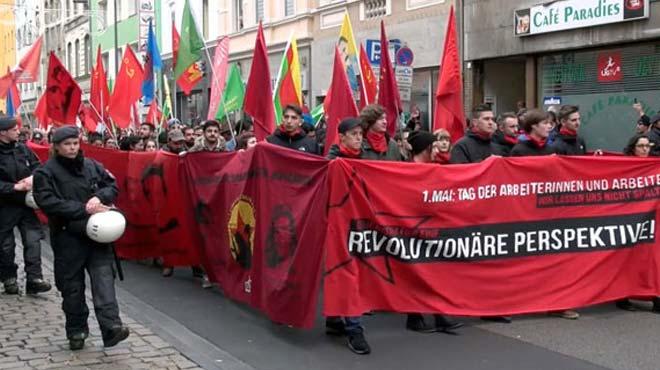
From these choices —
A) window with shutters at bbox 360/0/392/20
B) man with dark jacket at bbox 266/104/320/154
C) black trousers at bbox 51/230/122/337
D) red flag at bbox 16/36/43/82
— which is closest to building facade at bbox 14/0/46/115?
window with shutters at bbox 360/0/392/20

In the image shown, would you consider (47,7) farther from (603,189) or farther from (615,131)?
(603,189)

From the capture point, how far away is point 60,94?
13.8 meters

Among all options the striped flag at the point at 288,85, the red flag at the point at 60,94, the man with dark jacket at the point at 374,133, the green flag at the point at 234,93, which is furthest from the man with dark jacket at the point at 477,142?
the red flag at the point at 60,94

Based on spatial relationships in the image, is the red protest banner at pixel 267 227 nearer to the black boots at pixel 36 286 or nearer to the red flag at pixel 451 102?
the black boots at pixel 36 286

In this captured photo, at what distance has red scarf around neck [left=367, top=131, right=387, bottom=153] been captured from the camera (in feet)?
23.4

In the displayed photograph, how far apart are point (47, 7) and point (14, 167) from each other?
199ft

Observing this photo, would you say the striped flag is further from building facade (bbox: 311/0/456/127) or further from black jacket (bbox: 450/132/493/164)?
building facade (bbox: 311/0/456/127)

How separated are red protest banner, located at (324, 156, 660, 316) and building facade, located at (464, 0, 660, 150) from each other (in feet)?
28.2

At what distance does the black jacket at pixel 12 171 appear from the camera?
27.4 ft

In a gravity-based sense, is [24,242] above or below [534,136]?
below

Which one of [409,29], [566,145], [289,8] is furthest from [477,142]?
[289,8]

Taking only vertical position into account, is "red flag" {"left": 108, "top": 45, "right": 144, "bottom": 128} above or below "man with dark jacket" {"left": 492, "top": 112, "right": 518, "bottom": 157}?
above

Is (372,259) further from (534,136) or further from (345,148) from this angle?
(534,136)

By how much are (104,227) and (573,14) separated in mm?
12803
